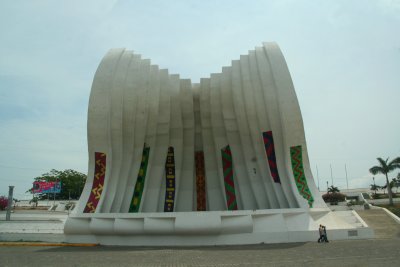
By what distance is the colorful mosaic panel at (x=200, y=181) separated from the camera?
2356 centimetres

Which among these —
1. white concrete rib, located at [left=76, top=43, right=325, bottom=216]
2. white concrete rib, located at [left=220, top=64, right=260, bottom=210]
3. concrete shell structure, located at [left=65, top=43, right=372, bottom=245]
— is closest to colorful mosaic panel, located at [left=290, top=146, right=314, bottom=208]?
concrete shell structure, located at [left=65, top=43, right=372, bottom=245]

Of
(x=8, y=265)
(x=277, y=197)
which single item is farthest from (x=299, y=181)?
(x=8, y=265)

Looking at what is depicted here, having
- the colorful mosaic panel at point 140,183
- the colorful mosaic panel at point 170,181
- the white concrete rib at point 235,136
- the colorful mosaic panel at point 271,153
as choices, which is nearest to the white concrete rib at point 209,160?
the white concrete rib at point 235,136

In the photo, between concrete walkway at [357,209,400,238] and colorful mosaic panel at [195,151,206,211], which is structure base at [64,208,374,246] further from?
colorful mosaic panel at [195,151,206,211]

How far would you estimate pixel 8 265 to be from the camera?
1028cm

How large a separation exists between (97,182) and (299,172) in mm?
12346

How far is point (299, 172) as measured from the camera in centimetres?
2055

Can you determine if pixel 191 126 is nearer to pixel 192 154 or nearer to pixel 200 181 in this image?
pixel 192 154

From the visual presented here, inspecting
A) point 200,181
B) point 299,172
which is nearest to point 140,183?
point 200,181

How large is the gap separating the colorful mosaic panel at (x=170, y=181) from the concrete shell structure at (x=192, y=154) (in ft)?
0.22

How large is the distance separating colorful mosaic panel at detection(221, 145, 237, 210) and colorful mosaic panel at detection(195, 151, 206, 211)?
1.75 metres

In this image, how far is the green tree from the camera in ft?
232

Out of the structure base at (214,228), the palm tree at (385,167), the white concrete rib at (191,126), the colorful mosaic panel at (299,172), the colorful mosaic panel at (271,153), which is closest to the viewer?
the structure base at (214,228)

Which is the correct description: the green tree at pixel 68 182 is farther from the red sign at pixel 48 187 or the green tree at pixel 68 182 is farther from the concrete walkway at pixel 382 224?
the concrete walkway at pixel 382 224
